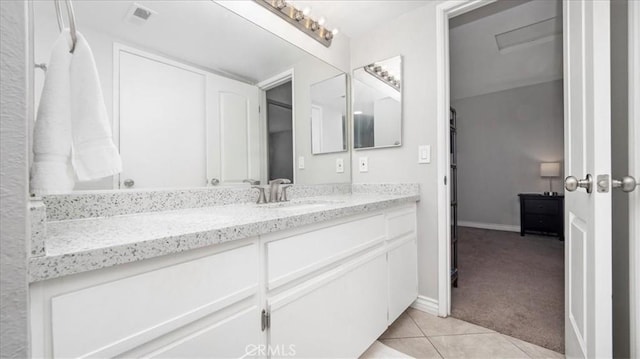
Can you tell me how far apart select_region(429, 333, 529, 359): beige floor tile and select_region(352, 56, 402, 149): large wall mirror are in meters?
1.26

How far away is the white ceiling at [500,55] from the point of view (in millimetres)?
2359

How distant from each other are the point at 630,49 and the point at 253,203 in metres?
1.55

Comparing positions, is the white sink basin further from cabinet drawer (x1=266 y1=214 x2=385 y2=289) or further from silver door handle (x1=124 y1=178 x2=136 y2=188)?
silver door handle (x1=124 y1=178 x2=136 y2=188)

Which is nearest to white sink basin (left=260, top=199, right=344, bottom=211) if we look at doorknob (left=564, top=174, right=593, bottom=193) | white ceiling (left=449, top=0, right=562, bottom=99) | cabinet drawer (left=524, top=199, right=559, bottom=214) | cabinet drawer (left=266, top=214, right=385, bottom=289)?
cabinet drawer (left=266, top=214, right=385, bottom=289)

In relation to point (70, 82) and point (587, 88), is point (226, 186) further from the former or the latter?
point (587, 88)

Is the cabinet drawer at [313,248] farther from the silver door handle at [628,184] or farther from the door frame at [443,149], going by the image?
the silver door handle at [628,184]

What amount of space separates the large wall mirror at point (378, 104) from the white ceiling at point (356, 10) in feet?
0.97

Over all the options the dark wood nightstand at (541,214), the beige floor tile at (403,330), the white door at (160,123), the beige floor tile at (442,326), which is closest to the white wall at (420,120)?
the beige floor tile at (442,326)

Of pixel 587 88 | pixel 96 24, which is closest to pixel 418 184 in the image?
pixel 587 88

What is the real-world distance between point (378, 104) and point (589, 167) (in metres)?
1.38

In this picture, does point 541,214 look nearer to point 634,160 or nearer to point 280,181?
point 634,160

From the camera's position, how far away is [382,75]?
2.05 meters

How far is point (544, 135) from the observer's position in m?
4.34

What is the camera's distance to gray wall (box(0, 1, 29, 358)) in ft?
1.24
